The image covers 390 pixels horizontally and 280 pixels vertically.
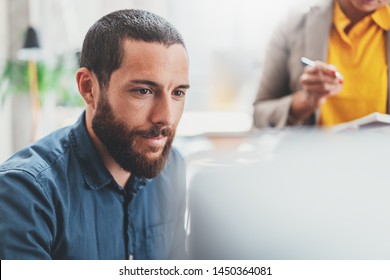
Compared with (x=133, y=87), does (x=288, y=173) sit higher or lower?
lower

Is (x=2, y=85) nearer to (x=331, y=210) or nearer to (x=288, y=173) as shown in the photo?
(x=288, y=173)

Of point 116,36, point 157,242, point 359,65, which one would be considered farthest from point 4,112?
point 359,65

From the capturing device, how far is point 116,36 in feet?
2.92

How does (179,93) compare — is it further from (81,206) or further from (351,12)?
(351,12)

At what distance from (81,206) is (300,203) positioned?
1.65 ft

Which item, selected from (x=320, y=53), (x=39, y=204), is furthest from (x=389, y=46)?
(x=39, y=204)

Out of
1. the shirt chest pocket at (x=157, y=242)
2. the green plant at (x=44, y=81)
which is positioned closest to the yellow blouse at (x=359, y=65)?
the shirt chest pocket at (x=157, y=242)

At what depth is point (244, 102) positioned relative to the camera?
3.42 feet

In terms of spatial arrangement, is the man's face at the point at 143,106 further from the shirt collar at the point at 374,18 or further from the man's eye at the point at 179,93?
the shirt collar at the point at 374,18

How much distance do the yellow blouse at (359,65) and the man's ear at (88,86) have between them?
0.51 meters

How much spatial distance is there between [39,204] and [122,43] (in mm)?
347

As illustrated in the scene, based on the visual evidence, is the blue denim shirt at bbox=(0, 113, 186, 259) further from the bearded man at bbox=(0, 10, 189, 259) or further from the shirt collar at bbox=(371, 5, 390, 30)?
the shirt collar at bbox=(371, 5, 390, 30)

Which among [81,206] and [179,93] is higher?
[179,93]
